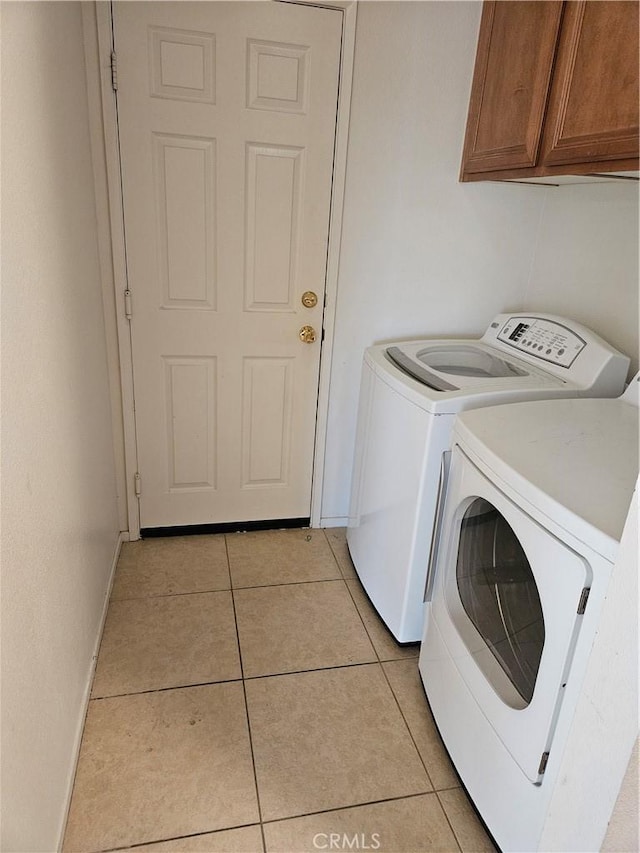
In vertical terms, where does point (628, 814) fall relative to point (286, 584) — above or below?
above

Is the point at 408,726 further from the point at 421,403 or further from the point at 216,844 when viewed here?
the point at 421,403

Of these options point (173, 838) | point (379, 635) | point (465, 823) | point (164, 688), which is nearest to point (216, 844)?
point (173, 838)

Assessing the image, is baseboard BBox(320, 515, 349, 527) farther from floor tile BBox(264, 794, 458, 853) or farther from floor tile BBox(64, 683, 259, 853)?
floor tile BBox(264, 794, 458, 853)

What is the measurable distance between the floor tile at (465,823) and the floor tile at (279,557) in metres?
0.96

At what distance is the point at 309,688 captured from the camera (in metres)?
1.80

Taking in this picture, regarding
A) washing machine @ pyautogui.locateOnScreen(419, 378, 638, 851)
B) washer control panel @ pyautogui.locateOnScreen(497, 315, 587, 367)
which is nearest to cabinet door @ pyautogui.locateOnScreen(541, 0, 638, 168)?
washer control panel @ pyautogui.locateOnScreen(497, 315, 587, 367)

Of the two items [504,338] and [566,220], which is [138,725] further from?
[566,220]

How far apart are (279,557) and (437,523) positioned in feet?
3.00

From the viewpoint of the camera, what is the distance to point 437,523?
1755 mm

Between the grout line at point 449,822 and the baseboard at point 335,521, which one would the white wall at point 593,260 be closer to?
the baseboard at point 335,521

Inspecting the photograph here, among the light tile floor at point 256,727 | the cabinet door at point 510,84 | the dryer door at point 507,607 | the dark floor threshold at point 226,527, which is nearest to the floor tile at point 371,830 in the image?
the light tile floor at point 256,727

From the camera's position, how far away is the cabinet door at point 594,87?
1.34 meters

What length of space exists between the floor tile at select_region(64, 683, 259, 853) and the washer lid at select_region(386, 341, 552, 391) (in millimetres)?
1218

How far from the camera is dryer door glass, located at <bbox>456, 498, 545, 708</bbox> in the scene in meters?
1.28
